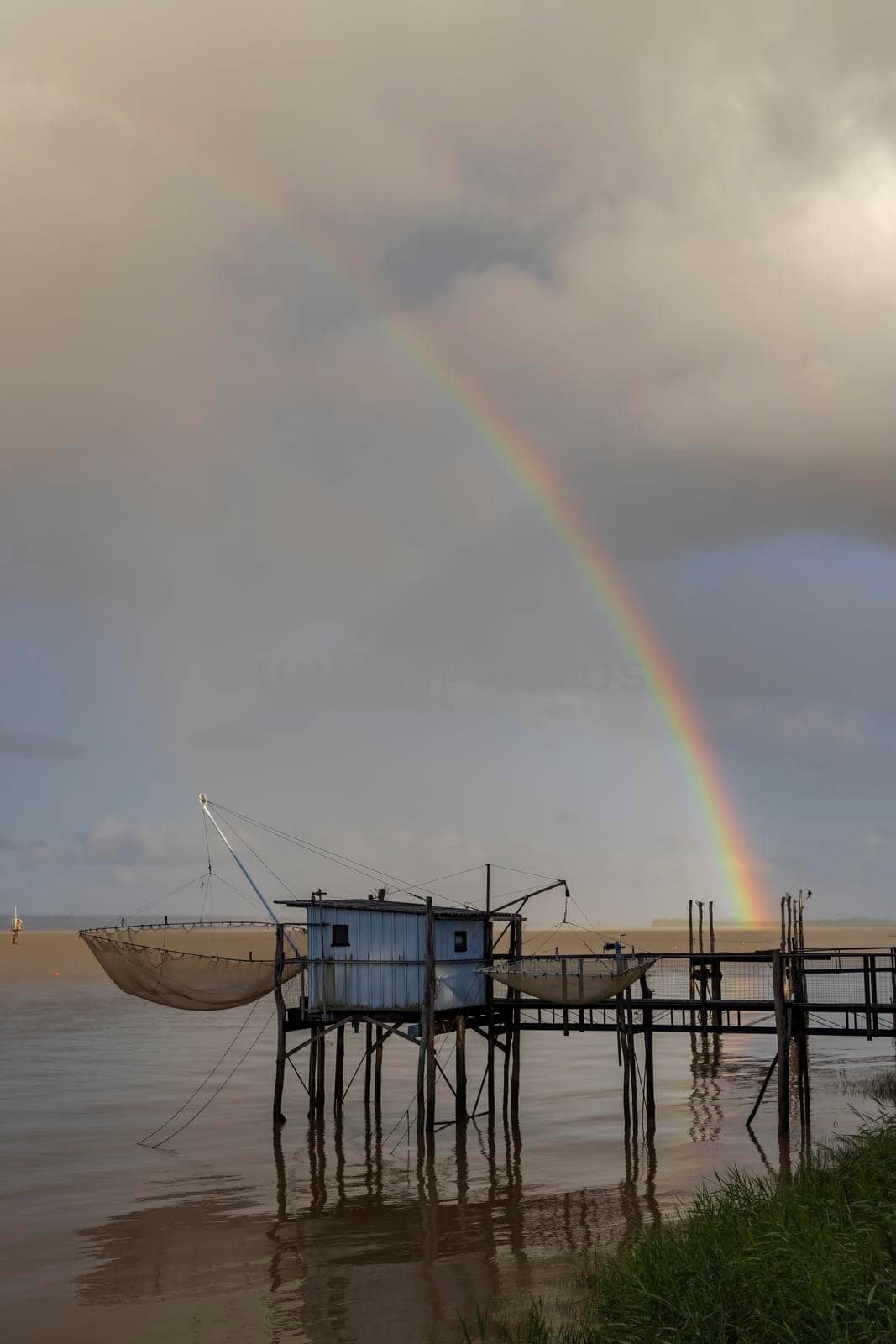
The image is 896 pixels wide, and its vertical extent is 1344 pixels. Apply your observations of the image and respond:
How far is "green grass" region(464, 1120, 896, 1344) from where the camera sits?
44.2 ft

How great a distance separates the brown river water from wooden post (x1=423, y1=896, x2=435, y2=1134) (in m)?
1.06

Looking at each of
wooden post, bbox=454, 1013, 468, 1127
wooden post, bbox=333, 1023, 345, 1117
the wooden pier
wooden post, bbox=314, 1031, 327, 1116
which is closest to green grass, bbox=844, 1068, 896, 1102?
the wooden pier

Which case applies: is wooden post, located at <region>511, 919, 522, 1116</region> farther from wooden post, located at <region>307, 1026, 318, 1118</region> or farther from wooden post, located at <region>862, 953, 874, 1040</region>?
wooden post, located at <region>862, 953, 874, 1040</region>

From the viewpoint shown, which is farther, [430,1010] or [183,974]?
[183,974]

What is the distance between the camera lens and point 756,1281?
48.0 feet

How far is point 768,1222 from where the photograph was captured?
17031 mm

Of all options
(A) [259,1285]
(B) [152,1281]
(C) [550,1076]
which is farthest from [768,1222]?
(C) [550,1076]

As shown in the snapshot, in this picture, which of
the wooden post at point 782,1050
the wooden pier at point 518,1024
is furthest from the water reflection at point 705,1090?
the wooden post at point 782,1050

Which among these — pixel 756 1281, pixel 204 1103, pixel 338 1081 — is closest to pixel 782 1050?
pixel 338 1081

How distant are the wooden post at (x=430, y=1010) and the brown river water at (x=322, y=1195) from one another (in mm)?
1056

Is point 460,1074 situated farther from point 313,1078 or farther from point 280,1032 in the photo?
point 280,1032

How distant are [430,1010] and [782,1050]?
930cm

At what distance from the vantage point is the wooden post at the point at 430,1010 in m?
33.3

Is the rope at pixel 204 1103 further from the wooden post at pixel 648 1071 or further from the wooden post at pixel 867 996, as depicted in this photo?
the wooden post at pixel 867 996
